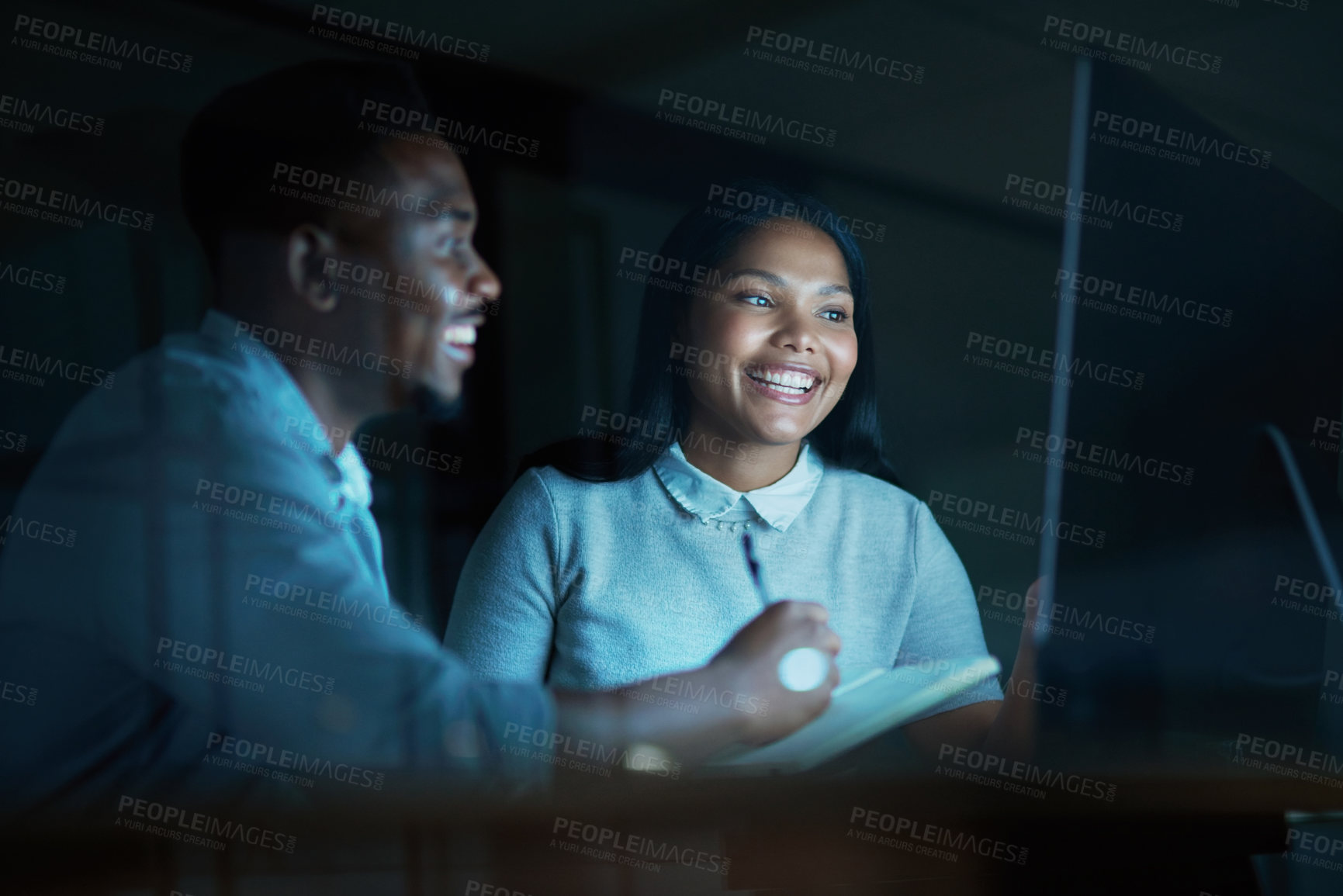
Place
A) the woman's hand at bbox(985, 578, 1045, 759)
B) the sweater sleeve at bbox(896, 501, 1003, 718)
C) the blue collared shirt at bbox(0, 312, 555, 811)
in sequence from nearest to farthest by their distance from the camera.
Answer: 1. the blue collared shirt at bbox(0, 312, 555, 811)
2. the sweater sleeve at bbox(896, 501, 1003, 718)
3. the woman's hand at bbox(985, 578, 1045, 759)

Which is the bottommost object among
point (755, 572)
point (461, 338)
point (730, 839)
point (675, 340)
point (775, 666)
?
point (730, 839)

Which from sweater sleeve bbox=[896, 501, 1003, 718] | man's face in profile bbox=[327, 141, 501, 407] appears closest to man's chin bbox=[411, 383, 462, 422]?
man's face in profile bbox=[327, 141, 501, 407]

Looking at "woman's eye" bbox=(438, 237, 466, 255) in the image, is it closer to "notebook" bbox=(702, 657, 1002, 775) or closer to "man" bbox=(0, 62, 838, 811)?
"man" bbox=(0, 62, 838, 811)

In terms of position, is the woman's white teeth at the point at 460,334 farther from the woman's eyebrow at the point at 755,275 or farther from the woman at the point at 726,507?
the woman's eyebrow at the point at 755,275

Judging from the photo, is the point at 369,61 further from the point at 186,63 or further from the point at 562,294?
the point at 562,294

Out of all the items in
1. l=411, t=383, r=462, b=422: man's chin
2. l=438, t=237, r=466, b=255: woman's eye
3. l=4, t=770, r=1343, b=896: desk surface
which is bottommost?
l=4, t=770, r=1343, b=896: desk surface

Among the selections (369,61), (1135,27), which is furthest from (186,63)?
(1135,27)

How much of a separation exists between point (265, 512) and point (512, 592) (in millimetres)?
419

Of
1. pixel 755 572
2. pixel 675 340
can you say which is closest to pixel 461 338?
pixel 675 340

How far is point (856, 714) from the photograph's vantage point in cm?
184

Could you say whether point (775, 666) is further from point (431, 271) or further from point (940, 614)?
point (431, 271)

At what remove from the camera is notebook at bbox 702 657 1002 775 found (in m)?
1.79

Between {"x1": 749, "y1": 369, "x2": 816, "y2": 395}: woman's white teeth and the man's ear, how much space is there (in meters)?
0.75

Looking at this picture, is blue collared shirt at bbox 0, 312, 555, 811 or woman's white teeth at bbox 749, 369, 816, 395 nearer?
blue collared shirt at bbox 0, 312, 555, 811
